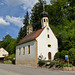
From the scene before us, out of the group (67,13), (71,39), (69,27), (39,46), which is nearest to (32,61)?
(39,46)

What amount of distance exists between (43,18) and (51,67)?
12739 mm

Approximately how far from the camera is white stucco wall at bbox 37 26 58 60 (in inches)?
840

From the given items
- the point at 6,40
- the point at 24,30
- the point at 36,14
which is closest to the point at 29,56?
the point at 36,14

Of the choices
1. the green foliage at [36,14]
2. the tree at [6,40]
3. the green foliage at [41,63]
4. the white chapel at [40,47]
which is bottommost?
Answer: the green foliage at [41,63]

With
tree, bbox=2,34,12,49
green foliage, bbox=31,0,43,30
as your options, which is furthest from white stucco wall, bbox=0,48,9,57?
green foliage, bbox=31,0,43,30

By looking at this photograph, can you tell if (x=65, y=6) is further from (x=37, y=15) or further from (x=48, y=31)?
(x=48, y=31)

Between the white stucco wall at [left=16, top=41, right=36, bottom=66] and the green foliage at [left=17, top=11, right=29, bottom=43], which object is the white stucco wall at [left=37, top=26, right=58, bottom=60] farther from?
the green foliage at [left=17, top=11, right=29, bottom=43]

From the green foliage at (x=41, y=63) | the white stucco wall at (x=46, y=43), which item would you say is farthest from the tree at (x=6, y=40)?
the green foliage at (x=41, y=63)

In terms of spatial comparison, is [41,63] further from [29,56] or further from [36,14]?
[36,14]

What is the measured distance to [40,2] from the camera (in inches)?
1513

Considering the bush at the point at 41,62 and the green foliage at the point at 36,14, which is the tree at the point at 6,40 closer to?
the green foliage at the point at 36,14

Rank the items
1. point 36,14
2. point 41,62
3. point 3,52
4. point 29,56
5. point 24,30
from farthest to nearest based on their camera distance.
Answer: point 3,52 → point 24,30 → point 36,14 → point 29,56 → point 41,62

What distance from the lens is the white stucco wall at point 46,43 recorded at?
70.0ft

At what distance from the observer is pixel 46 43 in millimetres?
22312
